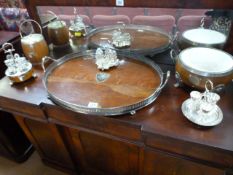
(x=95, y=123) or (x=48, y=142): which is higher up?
(x=95, y=123)

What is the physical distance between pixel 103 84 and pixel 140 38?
0.36m

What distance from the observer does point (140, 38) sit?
103 cm

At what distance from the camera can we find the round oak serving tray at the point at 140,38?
3.12ft

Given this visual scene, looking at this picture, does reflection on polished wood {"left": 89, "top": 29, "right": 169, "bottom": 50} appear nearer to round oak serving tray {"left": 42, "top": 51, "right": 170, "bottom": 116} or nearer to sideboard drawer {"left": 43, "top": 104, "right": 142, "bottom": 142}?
round oak serving tray {"left": 42, "top": 51, "right": 170, "bottom": 116}

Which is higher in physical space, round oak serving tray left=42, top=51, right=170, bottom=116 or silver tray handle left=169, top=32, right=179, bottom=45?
silver tray handle left=169, top=32, right=179, bottom=45

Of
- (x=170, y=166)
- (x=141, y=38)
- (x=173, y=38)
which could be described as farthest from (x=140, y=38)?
(x=170, y=166)

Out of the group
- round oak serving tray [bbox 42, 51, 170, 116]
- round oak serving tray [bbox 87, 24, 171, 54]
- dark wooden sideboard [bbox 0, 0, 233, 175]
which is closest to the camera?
dark wooden sideboard [bbox 0, 0, 233, 175]

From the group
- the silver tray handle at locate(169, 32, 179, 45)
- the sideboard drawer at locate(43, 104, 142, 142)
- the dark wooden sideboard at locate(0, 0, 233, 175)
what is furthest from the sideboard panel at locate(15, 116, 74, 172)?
the silver tray handle at locate(169, 32, 179, 45)

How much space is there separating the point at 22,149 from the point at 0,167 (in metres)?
0.19

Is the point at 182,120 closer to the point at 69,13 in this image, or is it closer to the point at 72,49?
the point at 72,49

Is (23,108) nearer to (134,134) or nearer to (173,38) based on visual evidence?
(134,134)

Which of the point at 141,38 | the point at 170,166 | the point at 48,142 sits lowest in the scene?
the point at 48,142

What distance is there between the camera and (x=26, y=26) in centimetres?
120

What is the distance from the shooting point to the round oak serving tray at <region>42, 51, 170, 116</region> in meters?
0.72
